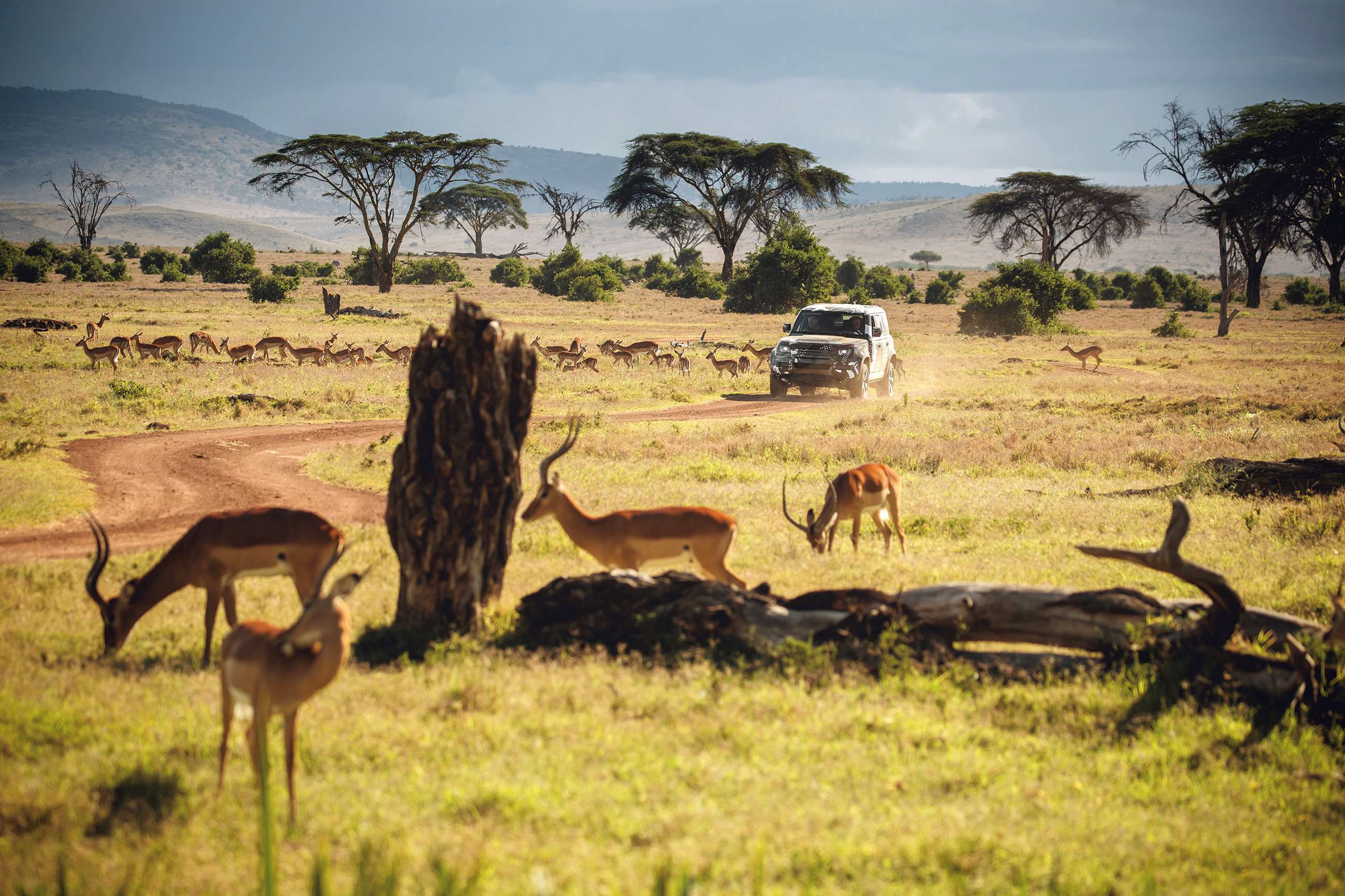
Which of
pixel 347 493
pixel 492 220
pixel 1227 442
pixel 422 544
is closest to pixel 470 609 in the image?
pixel 422 544

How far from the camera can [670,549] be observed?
23.6 feet

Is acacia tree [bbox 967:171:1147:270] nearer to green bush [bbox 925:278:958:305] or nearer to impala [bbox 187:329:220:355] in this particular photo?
green bush [bbox 925:278:958:305]

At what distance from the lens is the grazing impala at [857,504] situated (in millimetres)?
8969

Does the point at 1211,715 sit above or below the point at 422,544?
below

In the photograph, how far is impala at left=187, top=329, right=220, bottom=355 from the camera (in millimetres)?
27203

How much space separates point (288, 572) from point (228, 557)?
41 centimetres

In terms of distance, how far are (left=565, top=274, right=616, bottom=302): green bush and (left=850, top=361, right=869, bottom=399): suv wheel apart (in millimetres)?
33843

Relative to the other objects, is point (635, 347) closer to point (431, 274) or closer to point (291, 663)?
point (291, 663)

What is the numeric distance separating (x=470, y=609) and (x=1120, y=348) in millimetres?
36597

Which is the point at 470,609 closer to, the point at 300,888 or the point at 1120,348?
the point at 300,888

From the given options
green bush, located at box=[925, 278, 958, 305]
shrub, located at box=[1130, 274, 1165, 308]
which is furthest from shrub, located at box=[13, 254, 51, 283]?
shrub, located at box=[1130, 274, 1165, 308]

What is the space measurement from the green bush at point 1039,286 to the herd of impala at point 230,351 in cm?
2995

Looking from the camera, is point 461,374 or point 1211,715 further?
point 461,374

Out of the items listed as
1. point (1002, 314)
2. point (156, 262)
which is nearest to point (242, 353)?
point (1002, 314)
